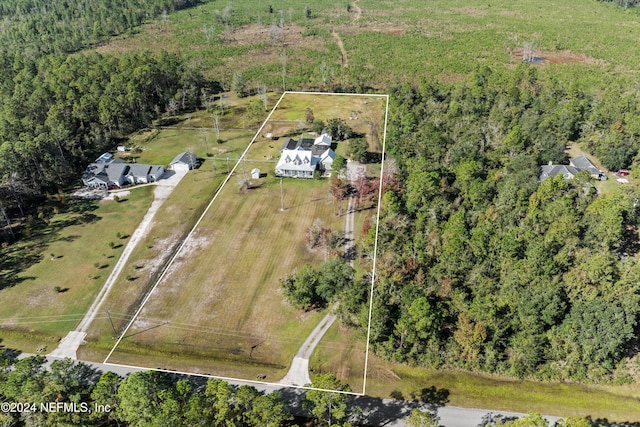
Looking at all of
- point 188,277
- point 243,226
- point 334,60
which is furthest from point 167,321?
point 334,60

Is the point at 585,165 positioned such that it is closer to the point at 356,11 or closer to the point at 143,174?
the point at 143,174

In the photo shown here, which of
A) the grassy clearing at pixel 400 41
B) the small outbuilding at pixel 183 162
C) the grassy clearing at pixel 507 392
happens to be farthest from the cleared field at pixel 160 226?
the grassy clearing at pixel 400 41

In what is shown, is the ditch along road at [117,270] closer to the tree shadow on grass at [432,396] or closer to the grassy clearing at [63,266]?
the grassy clearing at [63,266]

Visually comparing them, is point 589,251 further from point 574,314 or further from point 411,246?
point 411,246

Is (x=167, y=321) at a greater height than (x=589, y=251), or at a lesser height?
lesser

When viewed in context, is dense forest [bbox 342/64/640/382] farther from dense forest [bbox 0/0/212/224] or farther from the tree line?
the tree line
